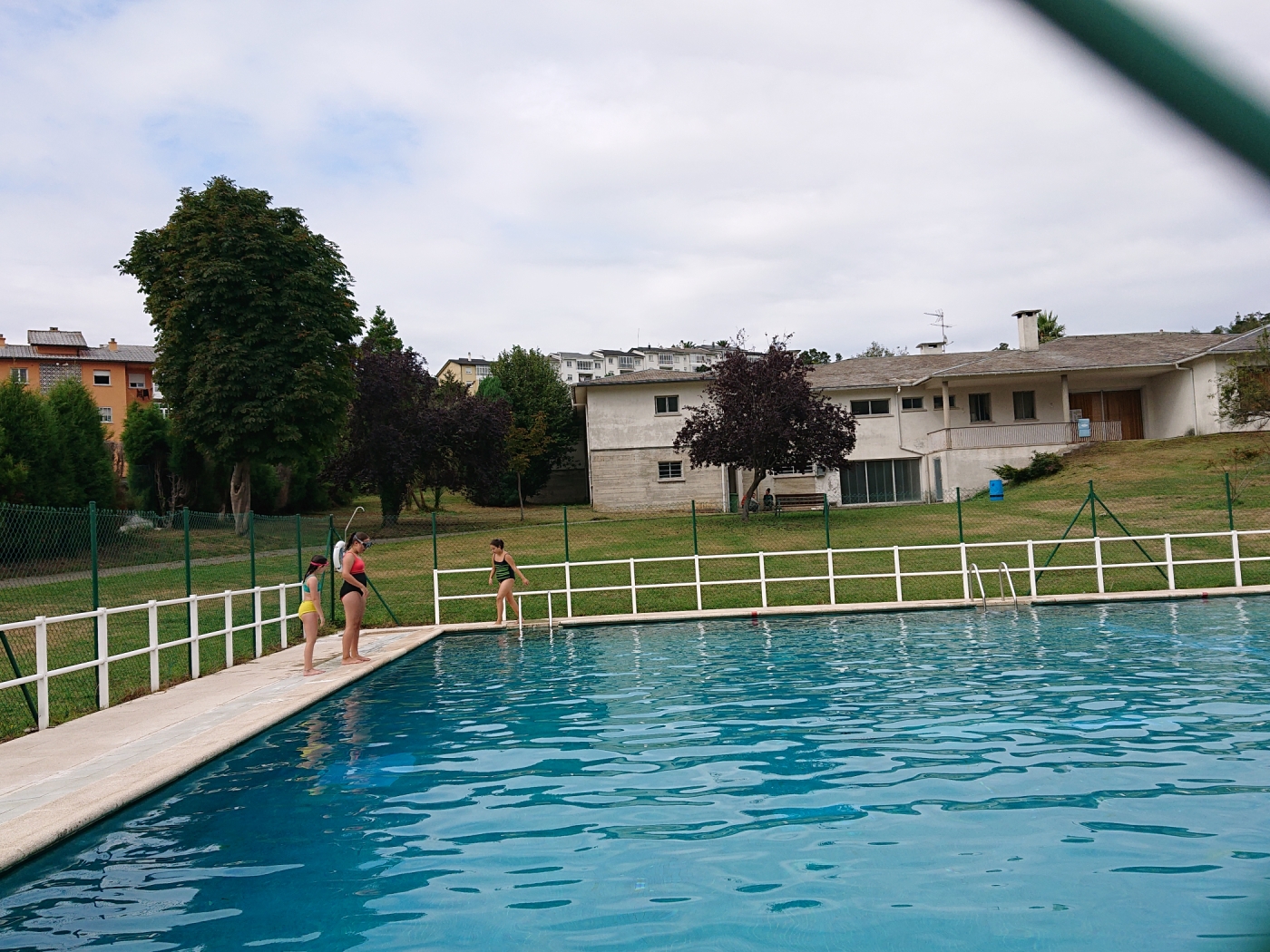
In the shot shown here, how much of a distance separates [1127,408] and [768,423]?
20327 mm

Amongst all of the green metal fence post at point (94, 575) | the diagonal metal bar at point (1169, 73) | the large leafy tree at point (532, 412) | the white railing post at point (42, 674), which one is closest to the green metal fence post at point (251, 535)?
the green metal fence post at point (94, 575)

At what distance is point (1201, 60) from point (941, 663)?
1417 centimetres

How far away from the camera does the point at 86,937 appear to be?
5691 millimetres

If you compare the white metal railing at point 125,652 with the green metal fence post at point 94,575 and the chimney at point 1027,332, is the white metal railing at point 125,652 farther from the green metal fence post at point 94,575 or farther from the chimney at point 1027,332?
the chimney at point 1027,332

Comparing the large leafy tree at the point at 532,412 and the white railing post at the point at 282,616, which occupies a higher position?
the large leafy tree at the point at 532,412

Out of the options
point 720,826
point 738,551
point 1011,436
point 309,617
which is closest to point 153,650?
point 309,617

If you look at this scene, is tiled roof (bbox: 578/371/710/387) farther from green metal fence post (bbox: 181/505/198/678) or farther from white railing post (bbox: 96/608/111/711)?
white railing post (bbox: 96/608/111/711)

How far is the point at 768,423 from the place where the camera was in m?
36.4

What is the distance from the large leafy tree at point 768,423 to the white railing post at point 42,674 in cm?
2715

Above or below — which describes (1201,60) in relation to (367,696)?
above

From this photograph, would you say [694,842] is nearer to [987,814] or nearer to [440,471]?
[987,814]

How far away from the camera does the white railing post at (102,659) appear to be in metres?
12.4

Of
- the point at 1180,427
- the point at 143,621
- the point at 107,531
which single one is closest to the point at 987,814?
the point at 107,531

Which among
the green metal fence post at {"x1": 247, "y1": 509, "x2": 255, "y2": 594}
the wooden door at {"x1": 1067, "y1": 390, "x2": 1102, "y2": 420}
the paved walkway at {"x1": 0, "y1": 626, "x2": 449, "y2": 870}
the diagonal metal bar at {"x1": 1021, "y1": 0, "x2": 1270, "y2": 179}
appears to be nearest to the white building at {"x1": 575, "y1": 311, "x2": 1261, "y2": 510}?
the wooden door at {"x1": 1067, "y1": 390, "x2": 1102, "y2": 420}
